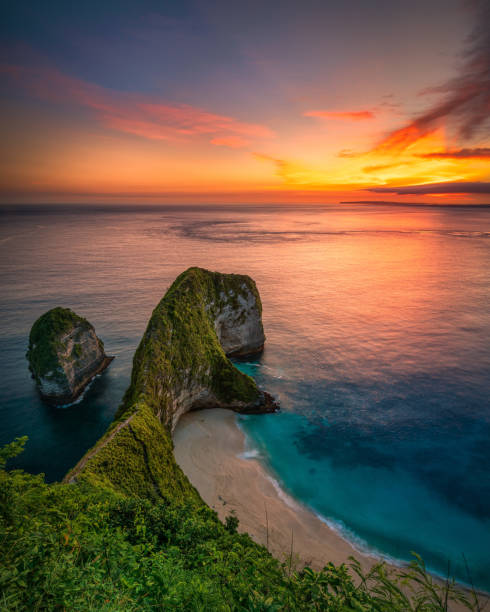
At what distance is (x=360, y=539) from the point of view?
20.1 m

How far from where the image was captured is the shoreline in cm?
1847

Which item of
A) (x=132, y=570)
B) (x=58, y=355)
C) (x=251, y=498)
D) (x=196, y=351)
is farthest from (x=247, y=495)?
(x=58, y=355)

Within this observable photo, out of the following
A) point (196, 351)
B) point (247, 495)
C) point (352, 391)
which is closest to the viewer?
point (247, 495)

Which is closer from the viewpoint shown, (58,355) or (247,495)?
(247,495)

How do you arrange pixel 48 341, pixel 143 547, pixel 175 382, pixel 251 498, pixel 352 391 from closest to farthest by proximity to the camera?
pixel 143 547 → pixel 251 498 → pixel 175 382 → pixel 48 341 → pixel 352 391

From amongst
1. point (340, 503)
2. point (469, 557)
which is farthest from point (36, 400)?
point (469, 557)

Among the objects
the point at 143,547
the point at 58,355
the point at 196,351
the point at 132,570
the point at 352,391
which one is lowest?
the point at 352,391

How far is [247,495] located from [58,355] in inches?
936

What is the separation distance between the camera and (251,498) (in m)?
21.6

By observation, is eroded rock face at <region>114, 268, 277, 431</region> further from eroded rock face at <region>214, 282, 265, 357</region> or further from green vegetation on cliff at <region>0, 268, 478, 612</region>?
green vegetation on cliff at <region>0, 268, 478, 612</region>

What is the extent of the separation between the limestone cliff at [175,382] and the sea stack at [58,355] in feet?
44.8

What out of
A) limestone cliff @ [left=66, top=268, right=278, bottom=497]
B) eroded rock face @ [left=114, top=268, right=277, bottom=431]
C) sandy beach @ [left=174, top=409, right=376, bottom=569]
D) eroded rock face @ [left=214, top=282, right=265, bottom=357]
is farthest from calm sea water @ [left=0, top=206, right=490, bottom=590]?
limestone cliff @ [left=66, top=268, right=278, bottom=497]

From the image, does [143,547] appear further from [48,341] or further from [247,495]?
[48,341]

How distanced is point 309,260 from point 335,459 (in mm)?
96112
